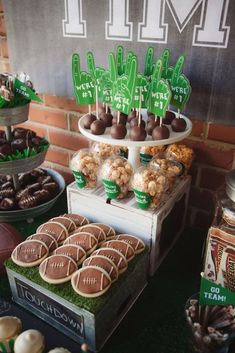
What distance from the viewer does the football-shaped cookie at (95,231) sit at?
3.16 feet

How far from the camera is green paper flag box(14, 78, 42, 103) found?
3.72ft

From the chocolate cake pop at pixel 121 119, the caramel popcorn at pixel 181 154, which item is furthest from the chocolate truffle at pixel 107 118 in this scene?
the caramel popcorn at pixel 181 154

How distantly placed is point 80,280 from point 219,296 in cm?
33

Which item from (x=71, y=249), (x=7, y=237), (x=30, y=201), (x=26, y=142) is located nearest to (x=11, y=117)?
(x=26, y=142)

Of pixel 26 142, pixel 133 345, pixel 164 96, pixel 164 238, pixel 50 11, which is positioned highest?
pixel 50 11

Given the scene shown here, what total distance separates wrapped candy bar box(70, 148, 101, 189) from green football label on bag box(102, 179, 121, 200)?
0.07m

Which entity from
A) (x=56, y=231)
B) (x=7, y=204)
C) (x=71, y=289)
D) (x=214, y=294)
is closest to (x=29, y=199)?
(x=7, y=204)

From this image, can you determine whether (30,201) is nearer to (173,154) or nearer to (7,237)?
(7,237)

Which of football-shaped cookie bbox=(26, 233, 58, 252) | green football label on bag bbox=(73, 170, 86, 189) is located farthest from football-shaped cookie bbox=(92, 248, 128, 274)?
green football label on bag bbox=(73, 170, 86, 189)

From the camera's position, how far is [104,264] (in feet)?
2.75

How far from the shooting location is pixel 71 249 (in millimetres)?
893

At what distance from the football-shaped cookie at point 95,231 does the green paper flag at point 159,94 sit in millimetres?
375

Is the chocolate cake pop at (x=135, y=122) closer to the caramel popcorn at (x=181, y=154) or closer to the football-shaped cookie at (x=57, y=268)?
the caramel popcorn at (x=181, y=154)

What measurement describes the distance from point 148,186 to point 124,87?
0.28 meters
